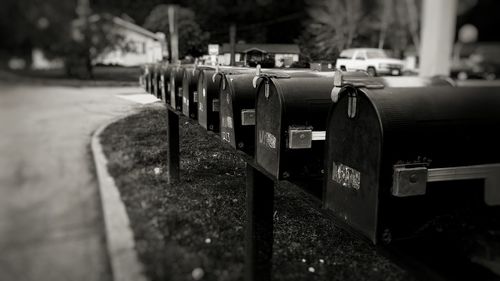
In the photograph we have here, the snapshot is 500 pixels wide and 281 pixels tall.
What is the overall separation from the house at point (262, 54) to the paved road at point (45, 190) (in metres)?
0.80

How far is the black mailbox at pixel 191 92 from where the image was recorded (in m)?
2.50

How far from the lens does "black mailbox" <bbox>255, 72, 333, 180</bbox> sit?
4.47 feet

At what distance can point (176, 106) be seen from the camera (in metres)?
2.92

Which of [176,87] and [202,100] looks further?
[176,87]

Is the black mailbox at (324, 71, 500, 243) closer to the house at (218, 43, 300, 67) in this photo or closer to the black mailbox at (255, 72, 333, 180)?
the black mailbox at (255, 72, 333, 180)

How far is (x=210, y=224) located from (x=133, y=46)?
110 centimetres

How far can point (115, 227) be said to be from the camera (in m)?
2.24

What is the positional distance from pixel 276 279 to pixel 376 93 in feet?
4.97

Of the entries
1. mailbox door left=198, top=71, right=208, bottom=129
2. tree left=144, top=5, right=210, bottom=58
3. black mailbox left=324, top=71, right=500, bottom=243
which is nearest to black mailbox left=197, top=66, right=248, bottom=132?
mailbox door left=198, top=71, right=208, bottom=129

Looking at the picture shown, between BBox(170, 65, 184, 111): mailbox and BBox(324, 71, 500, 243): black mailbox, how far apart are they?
2.02 meters

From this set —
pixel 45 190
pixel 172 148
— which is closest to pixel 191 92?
pixel 172 148

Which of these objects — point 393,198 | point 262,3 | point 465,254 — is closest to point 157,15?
point 262,3

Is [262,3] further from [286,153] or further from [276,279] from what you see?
[276,279]

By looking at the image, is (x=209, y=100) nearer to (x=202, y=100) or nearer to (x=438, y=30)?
(x=202, y=100)
